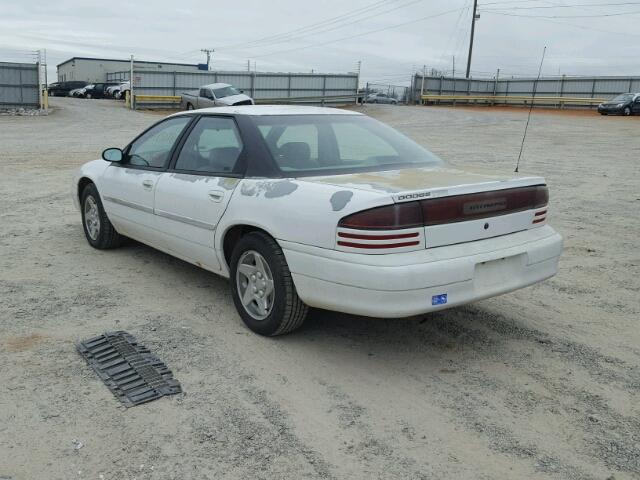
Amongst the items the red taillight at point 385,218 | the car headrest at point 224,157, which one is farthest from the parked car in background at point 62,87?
the red taillight at point 385,218

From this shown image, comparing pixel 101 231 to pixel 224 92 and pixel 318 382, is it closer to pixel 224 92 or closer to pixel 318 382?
pixel 318 382

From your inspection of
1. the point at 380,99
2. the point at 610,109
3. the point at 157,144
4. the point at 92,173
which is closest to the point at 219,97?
the point at 610,109

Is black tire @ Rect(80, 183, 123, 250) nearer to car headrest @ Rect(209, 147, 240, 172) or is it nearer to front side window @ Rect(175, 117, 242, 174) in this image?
front side window @ Rect(175, 117, 242, 174)

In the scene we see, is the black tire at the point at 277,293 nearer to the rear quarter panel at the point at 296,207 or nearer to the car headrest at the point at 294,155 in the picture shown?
the rear quarter panel at the point at 296,207

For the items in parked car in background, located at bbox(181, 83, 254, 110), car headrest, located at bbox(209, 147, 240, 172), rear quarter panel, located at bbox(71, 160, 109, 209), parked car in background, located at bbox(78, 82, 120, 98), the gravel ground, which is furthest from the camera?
parked car in background, located at bbox(78, 82, 120, 98)

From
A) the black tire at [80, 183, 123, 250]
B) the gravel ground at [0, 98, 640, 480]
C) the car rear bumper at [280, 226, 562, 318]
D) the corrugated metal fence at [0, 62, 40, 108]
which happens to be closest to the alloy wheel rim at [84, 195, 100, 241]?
the black tire at [80, 183, 123, 250]

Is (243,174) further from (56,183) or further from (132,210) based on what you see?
(56,183)

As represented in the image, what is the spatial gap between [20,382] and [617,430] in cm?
312

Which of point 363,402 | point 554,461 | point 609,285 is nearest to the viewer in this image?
point 554,461

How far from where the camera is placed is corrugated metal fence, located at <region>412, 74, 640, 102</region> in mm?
41750

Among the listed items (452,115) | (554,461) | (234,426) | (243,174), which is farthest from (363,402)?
(452,115)

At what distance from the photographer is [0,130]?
22078mm

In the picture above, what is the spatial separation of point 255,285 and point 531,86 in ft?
149

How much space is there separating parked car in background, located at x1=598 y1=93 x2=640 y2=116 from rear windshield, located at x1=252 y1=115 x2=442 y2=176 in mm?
32131
